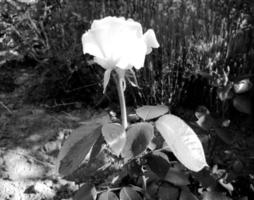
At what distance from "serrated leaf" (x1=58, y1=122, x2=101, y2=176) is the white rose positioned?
0.51ft

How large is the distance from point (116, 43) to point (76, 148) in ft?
0.95

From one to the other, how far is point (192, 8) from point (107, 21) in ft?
6.66

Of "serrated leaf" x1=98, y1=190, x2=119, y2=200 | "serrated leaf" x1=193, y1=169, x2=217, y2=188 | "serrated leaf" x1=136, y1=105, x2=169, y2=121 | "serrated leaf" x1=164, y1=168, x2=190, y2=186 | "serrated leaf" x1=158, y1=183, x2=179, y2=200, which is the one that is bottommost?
"serrated leaf" x1=193, y1=169, x2=217, y2=188

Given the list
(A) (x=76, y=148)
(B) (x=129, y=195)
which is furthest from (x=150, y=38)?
(B) (x=129, y=195)

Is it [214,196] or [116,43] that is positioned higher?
[116,43]

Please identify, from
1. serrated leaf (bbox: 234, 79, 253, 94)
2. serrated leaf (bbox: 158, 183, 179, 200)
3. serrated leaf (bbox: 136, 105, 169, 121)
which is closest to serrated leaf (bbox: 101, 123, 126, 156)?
serrated leaf (bbox: 136, 105, 169, 121)

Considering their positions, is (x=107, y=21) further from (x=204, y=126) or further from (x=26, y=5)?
(x=26, y=5)

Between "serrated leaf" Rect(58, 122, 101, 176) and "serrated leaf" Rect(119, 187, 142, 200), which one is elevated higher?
"serrated leaf" Rect(58, 122, 101, 176)

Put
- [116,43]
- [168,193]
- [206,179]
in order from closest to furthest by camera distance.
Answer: [116,43] < [168,193] < [206,179]

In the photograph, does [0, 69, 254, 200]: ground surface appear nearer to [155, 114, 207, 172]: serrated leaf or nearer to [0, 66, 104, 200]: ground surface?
[0, 66, 104, 200]: ground surface

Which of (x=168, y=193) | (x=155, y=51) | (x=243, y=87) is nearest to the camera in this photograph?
(x=168, y=193)

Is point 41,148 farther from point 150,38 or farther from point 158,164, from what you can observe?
point 150,38

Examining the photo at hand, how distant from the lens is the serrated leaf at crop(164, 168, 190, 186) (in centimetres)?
111

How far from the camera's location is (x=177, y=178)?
112 cm
